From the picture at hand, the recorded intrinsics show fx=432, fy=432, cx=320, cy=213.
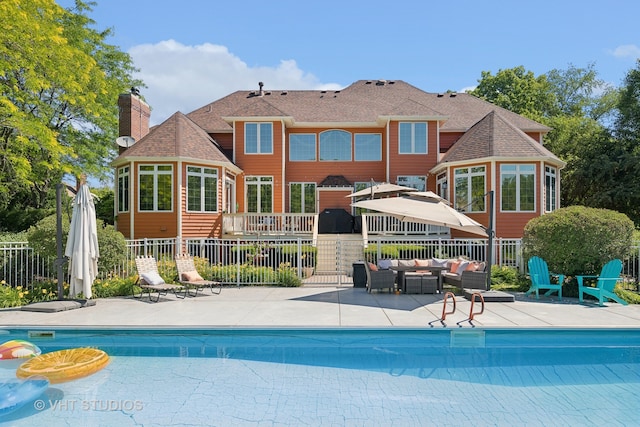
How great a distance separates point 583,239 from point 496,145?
826 centimetres

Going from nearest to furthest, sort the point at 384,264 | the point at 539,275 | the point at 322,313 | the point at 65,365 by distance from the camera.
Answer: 1. the point at 65,365
2. the point at 322,313
3. the point at 539,275
4. the point at 384,264

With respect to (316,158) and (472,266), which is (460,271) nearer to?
(472,266)

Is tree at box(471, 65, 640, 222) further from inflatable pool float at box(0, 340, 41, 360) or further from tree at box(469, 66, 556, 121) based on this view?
inflatable pool float at box(0, 340, 41, 360)

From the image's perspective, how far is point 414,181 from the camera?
2273 centimetres

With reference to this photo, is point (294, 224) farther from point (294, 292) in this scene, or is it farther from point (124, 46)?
point (124, 46)

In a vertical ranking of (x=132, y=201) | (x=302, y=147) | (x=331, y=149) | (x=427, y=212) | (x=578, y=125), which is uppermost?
(x=578, y=125)

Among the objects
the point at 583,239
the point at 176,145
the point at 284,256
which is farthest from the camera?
the point at 176,145

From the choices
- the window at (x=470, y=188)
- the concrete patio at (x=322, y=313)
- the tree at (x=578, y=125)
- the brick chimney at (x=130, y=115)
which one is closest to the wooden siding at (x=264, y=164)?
the brick chimney at (x=130, y=115)

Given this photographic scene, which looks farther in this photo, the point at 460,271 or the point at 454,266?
the point at 454,266

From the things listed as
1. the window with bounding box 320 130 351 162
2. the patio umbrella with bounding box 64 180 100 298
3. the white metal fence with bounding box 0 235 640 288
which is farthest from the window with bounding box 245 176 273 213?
the patio umbrella with bounding box 64 180 100 298

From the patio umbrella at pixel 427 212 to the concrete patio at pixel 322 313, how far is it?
6.39 ft

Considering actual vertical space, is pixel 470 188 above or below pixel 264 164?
below

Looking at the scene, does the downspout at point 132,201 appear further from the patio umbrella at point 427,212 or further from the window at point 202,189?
the patio umbrella at point 427,212

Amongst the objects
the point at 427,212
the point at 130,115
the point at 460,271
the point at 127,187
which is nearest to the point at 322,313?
the point at 427,212
